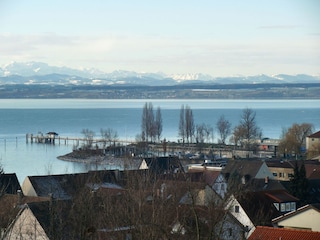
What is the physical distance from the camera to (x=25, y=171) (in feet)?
78.0

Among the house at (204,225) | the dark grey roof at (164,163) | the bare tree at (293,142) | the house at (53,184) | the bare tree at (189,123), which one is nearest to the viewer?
the house at (204,225)

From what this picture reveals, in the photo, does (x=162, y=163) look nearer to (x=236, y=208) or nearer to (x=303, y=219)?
(x=236, y=208)

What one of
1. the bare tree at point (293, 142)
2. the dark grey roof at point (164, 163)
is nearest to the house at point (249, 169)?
the dark grey roof at point (164, 163)

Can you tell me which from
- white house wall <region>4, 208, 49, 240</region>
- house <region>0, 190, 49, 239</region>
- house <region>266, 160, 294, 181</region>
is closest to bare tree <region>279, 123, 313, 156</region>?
house <region>266, 160, 294, 181</region>

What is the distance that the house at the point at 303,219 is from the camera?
1016 centimetres

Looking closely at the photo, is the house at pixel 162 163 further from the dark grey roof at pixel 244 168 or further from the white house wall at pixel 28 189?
the white house wall at pixel 28 189

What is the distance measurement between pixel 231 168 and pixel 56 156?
16.5m

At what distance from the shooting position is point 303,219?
10266 mm

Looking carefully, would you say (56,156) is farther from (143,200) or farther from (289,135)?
(143,200)

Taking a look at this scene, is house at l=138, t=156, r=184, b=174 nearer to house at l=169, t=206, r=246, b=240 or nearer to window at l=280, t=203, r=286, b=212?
window at l=280, t=203, r=286, b=212

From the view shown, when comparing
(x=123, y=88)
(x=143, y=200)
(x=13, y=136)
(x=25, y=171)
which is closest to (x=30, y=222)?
(x=143, y=200)

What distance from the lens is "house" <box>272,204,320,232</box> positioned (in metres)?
10.2

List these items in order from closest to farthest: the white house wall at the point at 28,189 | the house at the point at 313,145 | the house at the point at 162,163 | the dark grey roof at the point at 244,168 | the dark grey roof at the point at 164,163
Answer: the white house wall at the point at 28,189
the dark grey roof at the point at 244,168
the dark grey roof at the point at 164,163
the house at the point at 162,163
the house at the point at 313,145

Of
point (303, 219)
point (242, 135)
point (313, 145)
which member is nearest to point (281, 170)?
point (313, 145)
